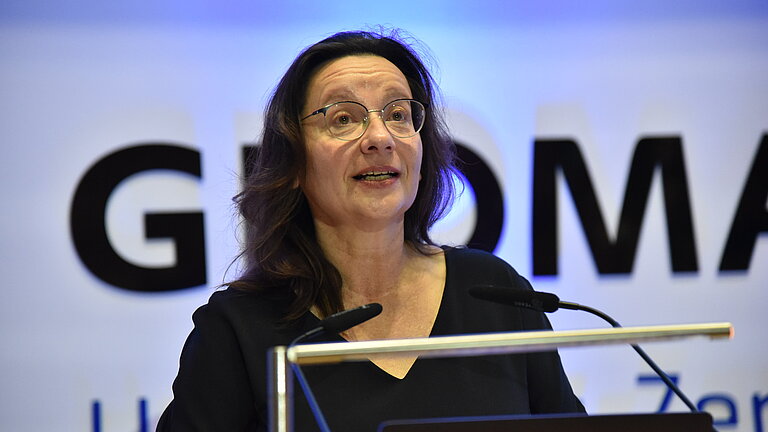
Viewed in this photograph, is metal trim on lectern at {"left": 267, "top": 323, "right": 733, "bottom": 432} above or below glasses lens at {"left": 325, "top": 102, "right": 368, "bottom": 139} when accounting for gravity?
below

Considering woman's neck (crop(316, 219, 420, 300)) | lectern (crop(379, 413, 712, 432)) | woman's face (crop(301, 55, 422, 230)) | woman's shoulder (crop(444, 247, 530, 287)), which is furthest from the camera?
woman's shoulder (crop(444, 247, 530, 287))

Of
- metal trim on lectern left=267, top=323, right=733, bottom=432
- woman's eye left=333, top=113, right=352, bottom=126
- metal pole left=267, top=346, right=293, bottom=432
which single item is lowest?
metal pole left=267, top=346, right=293, bottom=432

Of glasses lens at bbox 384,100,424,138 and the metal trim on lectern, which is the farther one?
glasses lens at bbox 384,100,424,138

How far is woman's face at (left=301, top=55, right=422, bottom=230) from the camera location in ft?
6.06

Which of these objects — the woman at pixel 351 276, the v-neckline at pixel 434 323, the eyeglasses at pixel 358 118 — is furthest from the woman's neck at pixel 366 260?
the eyeglasses at pixel 358 118

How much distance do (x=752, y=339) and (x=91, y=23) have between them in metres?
3.02

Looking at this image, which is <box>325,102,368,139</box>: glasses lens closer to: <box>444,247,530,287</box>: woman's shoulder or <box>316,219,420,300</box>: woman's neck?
<box>316,219,420,300</box>: woman's neck

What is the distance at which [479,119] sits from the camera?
140 inches

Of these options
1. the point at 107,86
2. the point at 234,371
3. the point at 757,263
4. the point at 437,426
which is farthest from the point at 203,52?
the point at 437,426

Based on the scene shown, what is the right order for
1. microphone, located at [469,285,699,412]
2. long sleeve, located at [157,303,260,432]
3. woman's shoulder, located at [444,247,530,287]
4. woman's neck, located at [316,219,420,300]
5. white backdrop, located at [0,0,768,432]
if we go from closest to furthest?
microphone, located at [469,285,699,412], long sleeve, located at [157,303,260,432], woman's neck, located at [316,219,420,300], woman's shoulder, located at [444,247,530,287], white backdrop, located at [0,0,768,432]

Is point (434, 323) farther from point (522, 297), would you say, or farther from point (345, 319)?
point (345, 319)

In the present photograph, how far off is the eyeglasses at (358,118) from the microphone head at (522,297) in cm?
54

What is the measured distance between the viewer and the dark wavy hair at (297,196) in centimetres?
193

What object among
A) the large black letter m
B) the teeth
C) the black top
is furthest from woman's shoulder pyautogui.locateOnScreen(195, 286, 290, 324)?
the large black letter m
